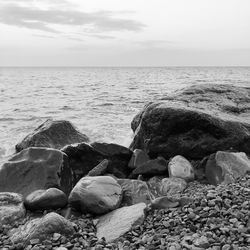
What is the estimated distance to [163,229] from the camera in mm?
4168

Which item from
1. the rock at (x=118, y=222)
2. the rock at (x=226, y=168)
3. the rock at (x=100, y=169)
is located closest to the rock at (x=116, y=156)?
the rock at (x=100, y=169)

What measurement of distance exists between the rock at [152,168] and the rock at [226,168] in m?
0.81

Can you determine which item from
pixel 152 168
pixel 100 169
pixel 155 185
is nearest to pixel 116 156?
pixel 100 169

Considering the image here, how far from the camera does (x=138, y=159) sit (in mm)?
7145

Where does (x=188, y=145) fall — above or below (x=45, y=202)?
above

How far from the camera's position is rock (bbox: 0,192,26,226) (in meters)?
5.03

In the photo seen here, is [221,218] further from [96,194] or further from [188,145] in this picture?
[188,145]

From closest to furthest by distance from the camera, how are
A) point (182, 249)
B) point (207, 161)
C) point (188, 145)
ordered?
point (182, 249)
point (207, 161)
point (188, 145)

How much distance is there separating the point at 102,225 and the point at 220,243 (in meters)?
1.67

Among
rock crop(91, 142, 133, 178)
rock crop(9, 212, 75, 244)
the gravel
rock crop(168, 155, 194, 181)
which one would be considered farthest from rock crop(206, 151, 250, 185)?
rock crop(9, 212, 75, 244)

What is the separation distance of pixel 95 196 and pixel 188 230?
1549 mm

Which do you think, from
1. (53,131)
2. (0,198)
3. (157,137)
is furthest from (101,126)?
(0,198)

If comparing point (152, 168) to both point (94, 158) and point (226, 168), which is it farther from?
point (226, 168)

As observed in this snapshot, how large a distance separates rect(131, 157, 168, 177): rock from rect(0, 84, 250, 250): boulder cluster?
0.02 m
